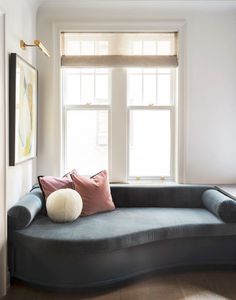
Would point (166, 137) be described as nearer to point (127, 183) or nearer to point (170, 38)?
point (127, 183)

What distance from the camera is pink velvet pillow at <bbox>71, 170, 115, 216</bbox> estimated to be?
10.9 ft

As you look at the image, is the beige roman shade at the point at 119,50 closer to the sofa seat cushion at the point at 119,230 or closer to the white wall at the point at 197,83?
the white wall at the point at 197,83

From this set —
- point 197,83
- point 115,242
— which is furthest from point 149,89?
point 115,242

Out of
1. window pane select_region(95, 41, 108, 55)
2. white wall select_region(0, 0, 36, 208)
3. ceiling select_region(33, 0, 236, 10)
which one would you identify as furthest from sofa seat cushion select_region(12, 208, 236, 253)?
ceiling select_region(33, 0, 236, 10)

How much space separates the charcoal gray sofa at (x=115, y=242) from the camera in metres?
2.66

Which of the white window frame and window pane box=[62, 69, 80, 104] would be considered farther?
window pane box=[62, 69, 80, 104]

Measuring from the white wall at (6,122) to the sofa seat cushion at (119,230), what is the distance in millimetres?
258

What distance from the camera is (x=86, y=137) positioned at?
400 centimetres

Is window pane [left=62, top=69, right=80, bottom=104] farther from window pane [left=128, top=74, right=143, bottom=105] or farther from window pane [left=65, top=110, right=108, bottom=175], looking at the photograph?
window pane [left=128, top=74, right=143, bottom=105]

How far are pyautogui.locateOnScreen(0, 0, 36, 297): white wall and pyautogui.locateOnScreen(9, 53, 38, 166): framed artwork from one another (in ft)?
0.28

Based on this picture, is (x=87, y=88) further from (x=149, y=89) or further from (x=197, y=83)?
(x=197, y=83)

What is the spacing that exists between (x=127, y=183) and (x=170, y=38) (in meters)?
1.74

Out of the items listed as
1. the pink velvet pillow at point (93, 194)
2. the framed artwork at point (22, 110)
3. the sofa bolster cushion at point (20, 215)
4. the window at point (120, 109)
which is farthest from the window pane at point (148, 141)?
the sofa bolster cushion at point (20, 215)

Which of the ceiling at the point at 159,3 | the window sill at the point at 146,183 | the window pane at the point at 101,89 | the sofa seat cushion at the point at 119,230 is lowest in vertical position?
the sofa seat cushion at the point at 119,230
